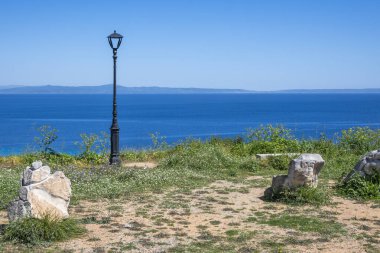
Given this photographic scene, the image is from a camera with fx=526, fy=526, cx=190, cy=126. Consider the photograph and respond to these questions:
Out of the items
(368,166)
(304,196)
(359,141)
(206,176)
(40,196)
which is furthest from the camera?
(359,141)

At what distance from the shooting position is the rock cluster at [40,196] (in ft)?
32.5

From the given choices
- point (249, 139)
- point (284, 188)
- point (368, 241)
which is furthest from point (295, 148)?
point (368, 241)

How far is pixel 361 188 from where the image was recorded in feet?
46.0

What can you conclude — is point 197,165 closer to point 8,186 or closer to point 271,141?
point 271,141

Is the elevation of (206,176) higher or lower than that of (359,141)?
lower

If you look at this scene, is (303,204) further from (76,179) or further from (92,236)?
(76,179)

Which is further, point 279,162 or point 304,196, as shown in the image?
point 279,162

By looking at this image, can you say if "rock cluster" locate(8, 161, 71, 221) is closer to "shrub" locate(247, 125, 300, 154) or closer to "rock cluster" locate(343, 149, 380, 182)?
"rock cluster" locate(343, 149, 380, 182)

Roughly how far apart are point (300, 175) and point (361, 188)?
2.06 metres

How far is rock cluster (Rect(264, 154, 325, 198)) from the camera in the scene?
1316 cm

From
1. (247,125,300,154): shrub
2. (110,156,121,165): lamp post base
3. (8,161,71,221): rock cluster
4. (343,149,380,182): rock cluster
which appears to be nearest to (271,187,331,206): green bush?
(343,149,380,182): rock cluster

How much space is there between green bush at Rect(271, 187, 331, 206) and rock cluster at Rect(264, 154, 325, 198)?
152 mm

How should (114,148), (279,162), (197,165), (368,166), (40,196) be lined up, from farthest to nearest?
(114,148), (279,162), (197,165), (368,166), (40,196)

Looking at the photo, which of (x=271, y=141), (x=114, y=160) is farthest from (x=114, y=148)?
(x=271, y=141)
